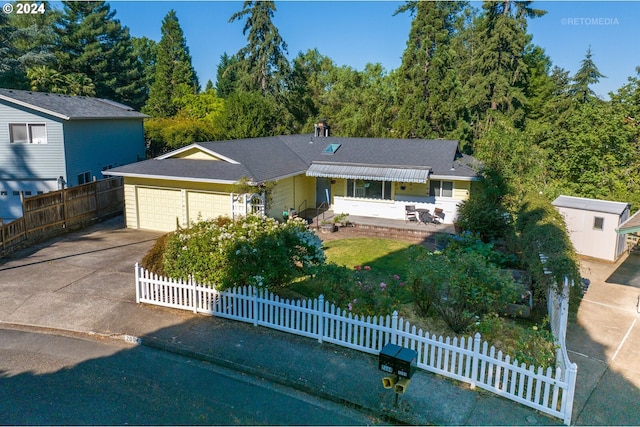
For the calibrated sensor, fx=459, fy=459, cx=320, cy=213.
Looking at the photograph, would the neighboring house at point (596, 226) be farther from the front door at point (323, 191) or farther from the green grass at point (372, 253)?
the front door at point (323, 191)

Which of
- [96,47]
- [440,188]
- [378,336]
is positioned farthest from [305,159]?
[96,47]

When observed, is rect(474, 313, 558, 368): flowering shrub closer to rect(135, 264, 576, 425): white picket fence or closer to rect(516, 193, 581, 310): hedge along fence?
rect(135, 264, 576, 425): white picket fence

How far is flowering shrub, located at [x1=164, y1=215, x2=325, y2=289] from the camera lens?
404 inches

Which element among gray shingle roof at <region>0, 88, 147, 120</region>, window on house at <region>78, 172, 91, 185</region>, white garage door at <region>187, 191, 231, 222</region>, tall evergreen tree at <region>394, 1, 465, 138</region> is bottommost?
white garage door at <region>187, 191, 231, 222</region>

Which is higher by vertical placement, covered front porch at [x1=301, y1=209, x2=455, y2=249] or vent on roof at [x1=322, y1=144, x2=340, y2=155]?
vent on roof at [x1=322, y1=144, x2=340, y2=155]

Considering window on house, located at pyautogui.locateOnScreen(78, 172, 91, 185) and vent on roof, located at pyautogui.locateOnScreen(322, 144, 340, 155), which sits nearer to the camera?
window on house, located at pyautogui.locateOnScreen(78, 172, 91, 185)

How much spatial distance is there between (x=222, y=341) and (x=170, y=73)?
52556mm

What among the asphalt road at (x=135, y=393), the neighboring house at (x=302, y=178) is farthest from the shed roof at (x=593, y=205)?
the asphalt road at (x=135, y=393)

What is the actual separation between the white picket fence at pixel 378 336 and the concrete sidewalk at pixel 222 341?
18cm

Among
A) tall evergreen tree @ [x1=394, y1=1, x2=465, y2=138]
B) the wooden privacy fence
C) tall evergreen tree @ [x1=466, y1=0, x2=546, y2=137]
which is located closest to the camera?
the wooden privacy fence

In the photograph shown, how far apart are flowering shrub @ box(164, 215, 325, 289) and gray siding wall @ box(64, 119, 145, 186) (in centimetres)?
1457

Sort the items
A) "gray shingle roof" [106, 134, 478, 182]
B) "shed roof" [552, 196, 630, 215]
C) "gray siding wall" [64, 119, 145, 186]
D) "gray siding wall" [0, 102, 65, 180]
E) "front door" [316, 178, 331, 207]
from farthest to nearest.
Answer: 1. "front door" [316, 178, 331, 207]
2. "gray siding wall" [64, 119, 145, 186]
3. "gray siding wall" [0, 102, 65, 180]
4. "gray shingle roof" [106, 134, 478, 182]
5. "shed roof" [552, 196, 630, 215]

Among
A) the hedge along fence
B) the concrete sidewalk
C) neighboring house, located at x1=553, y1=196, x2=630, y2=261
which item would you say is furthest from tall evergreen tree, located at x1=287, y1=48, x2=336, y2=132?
the concrete sidewalk

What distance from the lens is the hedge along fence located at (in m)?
10.0
